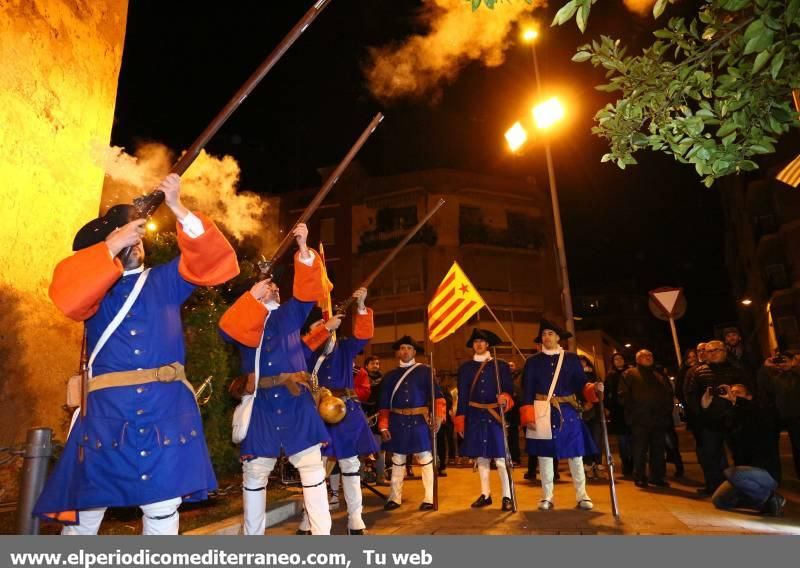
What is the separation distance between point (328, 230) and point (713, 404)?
27.8 meters

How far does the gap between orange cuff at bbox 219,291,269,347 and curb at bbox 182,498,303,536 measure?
1.79 m

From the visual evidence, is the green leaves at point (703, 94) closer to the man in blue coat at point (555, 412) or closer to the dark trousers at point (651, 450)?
the man in blue coat at point (555, 412)

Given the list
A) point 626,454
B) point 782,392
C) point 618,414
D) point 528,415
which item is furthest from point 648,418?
point 528,415

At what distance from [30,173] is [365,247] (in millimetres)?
25484

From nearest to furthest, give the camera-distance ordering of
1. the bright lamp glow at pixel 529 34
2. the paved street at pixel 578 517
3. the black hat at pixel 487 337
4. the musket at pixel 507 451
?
the paved street at pixel 578 517, the musket at pixel 507 451, the black hat at pixel 487 337, the bright lamp glow at pixel 529 34

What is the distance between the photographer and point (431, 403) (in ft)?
26.5

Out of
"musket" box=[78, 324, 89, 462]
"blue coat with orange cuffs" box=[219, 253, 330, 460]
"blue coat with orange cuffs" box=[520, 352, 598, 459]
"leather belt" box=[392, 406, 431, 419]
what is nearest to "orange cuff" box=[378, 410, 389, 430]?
"leather belt" box=[392, 406, 431, 419]

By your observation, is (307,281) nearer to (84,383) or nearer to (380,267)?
(84,383)

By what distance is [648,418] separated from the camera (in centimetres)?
903

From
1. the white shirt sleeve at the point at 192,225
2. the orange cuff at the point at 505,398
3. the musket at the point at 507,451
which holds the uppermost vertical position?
the white shirt sleeve at the point at 192,225

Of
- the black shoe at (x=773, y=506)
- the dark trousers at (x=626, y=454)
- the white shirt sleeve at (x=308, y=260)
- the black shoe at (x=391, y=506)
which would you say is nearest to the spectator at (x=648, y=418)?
the dark trousers at (x=626, y=454)

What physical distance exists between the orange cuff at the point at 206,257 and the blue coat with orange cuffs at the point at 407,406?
5.06 m

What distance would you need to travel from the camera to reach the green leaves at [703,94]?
11.1 feet

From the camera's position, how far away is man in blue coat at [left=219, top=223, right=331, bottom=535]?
4.49m
